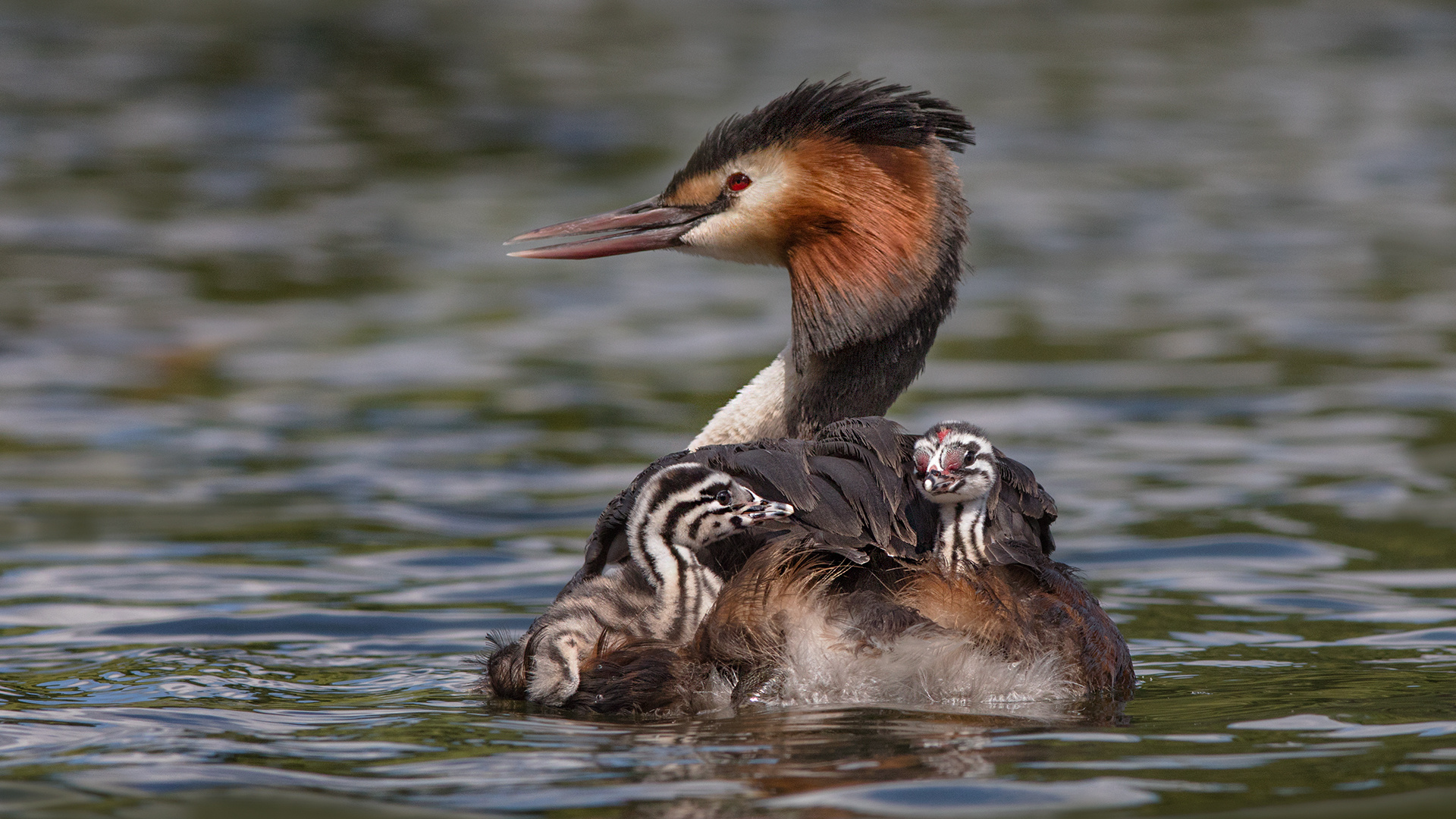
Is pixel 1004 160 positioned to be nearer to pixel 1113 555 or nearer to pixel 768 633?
pixel 1113 555

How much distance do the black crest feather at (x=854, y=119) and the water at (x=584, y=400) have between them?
5.30 ft

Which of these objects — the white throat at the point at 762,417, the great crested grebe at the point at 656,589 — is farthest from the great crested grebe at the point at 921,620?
the white throat at the point at 762,417

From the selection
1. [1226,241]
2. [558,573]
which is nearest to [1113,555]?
[558,573]

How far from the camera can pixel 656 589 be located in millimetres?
4648

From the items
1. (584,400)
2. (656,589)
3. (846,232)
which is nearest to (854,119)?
(846,232)

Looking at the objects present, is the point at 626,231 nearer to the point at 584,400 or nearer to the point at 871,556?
the point at 871,556

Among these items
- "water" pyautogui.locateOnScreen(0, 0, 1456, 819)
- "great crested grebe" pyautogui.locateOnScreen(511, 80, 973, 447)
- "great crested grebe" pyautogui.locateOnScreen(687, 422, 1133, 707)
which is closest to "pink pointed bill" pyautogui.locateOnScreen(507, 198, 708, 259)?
"great crested grebe" pyautogui.locateOnScreen(511, 80, 973, 447)

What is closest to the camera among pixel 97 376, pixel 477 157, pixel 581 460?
pixel 581 460

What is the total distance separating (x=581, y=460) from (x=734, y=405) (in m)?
3.14

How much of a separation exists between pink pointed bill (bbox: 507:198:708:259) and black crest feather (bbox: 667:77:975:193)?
1.07 ft

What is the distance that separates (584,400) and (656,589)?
5.29 meters

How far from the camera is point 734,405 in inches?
229

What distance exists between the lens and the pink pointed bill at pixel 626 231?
19.8 feet

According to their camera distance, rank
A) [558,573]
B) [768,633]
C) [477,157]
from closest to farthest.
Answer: [768,633]
[558,573]
[477,157]
